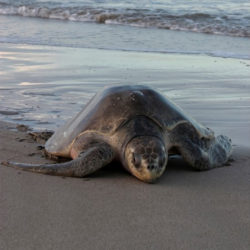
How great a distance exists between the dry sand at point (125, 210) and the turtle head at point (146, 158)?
3.0 inches

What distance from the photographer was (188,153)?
385 centimetres

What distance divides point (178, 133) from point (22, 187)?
128 centimetres

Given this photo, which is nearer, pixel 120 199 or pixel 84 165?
pixel 120 199

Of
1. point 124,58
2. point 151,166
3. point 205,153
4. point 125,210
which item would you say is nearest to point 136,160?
point 151,166

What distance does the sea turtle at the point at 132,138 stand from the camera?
3.55 meters

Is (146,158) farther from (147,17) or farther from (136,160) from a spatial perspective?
(147,17)

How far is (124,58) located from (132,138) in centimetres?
663

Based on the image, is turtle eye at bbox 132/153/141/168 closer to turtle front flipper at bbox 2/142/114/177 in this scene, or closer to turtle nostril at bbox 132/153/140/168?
turtle nostril at bbox 132/153/140/168

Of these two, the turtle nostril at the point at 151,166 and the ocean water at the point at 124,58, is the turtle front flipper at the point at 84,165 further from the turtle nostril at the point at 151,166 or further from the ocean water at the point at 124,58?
the ocean water at the point at 124,58

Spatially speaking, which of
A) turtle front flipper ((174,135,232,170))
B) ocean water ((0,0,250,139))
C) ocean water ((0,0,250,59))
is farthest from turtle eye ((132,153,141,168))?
ocean water ((0,0,250,59))

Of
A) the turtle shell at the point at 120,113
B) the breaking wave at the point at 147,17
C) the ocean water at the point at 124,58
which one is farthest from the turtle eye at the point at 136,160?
the breaking wave at the point at 147,17

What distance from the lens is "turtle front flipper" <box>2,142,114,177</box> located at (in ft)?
11.8

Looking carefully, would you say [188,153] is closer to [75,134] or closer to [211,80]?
[75,134]

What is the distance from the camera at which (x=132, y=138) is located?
3633mm
